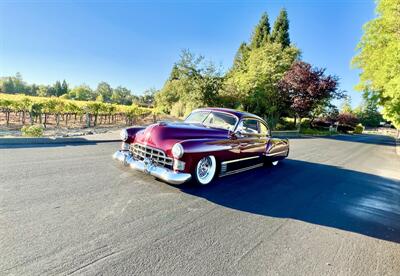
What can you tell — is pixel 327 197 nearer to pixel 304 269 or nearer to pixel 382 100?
pixel 304 269

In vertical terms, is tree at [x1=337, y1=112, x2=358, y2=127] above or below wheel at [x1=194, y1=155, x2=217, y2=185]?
above

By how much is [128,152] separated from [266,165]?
4276mm

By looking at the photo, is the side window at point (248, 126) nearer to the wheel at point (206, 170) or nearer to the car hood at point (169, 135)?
the car hood at point (169, 135)

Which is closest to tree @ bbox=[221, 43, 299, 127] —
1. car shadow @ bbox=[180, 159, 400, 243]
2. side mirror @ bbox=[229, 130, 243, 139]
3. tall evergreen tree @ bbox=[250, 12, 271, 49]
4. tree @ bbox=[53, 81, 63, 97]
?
car shadow @ bbox=[180, 159, 400, 243]

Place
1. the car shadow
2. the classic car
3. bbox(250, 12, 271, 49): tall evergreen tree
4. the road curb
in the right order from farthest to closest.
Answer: bbox(250, 12, 271, 49): tall evergreen tree < the road curb < the classic car < the car shadow

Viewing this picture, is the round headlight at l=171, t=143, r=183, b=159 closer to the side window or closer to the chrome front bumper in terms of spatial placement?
the chrome front bumper

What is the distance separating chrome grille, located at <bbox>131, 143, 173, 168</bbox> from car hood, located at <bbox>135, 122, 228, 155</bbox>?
0.28 feet

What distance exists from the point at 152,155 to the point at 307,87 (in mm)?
21963

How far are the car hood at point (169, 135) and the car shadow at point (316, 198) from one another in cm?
93

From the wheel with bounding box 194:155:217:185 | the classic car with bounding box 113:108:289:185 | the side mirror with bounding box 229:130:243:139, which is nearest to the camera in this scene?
the classic car with bounding box 113:108:289:185

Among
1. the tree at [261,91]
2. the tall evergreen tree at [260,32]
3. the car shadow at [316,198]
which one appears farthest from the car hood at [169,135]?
the tall evergreen tree at [260,32]

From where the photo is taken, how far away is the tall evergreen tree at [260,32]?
47188mm

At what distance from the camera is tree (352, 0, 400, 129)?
13.4 meters

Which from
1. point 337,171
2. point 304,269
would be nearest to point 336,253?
point 304,269
